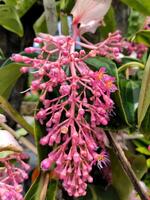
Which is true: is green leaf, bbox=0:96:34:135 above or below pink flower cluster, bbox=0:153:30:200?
above

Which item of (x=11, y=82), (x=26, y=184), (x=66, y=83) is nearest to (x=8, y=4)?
(x=11, y=82)

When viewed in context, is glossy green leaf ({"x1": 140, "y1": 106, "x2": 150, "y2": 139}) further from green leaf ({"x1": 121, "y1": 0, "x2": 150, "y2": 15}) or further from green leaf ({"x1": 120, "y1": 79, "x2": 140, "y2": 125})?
green leaf ({"x1": 121, "y1": 0, "x2": 150, "y2": 15})

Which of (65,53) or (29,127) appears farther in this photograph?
(29,127)

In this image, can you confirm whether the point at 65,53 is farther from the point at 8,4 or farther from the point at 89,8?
the point at 8,4

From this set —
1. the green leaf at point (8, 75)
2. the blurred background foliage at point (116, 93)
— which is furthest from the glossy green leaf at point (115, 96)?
the green leaf at point (8, 75)

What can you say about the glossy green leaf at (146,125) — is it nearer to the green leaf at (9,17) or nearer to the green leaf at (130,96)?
the green leaf at (130,96)

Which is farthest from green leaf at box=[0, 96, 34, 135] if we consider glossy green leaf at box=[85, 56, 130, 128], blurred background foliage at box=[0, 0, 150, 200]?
glossy green leaf at box=[85, 56, 130, 128]

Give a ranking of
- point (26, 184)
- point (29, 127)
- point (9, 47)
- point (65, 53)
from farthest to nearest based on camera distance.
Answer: point (9, 47) < point (26, 184) < point (29, 127) < point (65, 53)

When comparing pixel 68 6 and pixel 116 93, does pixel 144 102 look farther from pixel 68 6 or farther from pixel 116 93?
pixel 68 6
